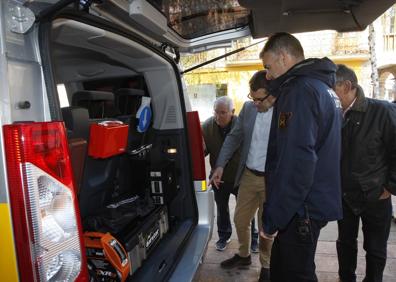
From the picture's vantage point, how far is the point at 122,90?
9.07 feet

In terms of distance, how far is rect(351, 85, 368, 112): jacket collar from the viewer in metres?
2.57

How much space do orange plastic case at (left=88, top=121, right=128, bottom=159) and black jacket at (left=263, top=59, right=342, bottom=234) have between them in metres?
0.93

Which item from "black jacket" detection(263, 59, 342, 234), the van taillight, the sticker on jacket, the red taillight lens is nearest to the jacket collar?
"black jacket" detection(263, 59, 342, 234)

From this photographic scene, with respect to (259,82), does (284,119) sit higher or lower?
lower

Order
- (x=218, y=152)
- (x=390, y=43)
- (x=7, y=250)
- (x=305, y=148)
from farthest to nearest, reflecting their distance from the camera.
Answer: (x=390, y=43) → (x=218, y=152) → (x=305, y=148) → (x=7, y=250)

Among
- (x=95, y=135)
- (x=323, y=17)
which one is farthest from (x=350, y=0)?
(x=95, y=135)

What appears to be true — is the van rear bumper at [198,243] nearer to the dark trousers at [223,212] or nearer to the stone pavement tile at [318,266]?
the stone pavement tile at [318,266]

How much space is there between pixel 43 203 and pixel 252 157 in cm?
231

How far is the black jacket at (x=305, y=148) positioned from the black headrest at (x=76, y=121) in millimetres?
1141

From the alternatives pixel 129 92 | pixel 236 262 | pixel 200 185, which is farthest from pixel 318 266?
pixel 129 92

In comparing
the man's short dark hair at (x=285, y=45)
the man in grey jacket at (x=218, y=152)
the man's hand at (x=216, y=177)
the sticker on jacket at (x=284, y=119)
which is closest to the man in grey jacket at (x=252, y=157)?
the man's hand at (x=216, y=177)

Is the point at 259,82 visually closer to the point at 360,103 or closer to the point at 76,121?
the point at 360,103

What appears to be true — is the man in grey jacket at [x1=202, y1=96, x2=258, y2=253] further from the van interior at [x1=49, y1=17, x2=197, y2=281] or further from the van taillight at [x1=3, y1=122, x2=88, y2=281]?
the van taillight at [x1=3, y1=122, x2=88, y2=281]

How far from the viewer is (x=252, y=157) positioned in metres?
3.15
